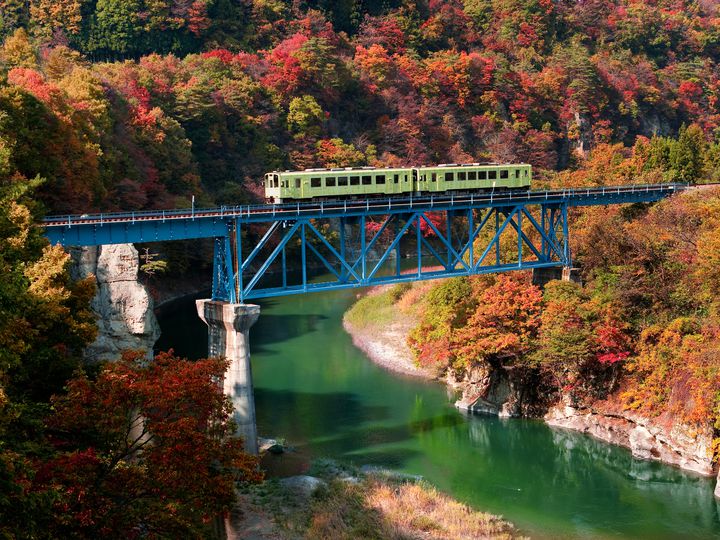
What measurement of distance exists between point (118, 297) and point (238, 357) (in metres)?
7.05

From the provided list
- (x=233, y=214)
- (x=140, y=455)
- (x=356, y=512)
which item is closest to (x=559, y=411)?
(x=356, y=512)

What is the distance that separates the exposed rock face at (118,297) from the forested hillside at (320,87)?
30.4 feet

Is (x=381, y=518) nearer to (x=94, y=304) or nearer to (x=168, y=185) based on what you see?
(x=94, y=304)

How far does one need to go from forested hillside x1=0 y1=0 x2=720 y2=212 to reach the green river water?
1735 cm

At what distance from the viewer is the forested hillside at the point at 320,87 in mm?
64938

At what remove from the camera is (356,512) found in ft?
108

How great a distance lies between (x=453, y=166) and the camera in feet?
157

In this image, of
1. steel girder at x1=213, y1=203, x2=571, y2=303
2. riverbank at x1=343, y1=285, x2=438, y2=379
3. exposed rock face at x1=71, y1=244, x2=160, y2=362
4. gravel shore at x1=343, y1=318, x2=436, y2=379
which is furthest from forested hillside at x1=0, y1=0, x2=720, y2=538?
exposed rock face at x1=71, y1=244, x2=160, y2=362

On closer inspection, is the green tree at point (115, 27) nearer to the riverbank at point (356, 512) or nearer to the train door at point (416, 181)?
the train door at point (416, 181)

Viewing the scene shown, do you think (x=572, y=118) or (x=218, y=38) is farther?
(x=572, y=118)

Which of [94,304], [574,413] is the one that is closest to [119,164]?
[94,304]

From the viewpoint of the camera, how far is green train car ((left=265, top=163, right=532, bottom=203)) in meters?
42.9

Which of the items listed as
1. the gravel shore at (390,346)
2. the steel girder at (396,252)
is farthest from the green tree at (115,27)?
the gravel shore at (390,346)

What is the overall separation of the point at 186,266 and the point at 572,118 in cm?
6537
